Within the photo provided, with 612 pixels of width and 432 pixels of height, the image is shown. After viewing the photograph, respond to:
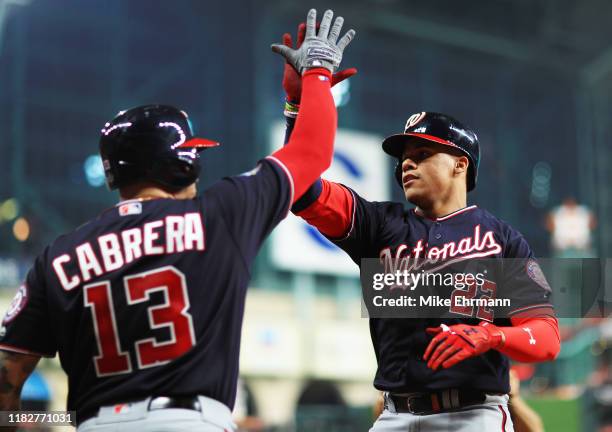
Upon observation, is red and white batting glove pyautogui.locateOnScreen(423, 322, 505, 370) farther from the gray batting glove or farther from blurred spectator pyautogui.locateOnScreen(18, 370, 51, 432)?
blurred spectator pyautogui.locateOnScreen(18, 370, 51, 432)

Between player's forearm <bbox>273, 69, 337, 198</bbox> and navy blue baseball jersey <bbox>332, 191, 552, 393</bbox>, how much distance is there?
977 mm

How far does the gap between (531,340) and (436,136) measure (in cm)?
106

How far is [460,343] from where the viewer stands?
3443 mm

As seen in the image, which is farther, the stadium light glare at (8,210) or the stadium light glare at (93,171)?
the stadium light glare at (93,171)

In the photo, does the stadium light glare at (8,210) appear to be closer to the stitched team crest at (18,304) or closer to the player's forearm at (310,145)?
the stitched team crest at (18,304)

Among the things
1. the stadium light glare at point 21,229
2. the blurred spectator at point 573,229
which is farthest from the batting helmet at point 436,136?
the blurred spectator at point 573,229

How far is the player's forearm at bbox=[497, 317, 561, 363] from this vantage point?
360 cm

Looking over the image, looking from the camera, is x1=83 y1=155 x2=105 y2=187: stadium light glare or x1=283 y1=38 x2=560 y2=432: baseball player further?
x1=83 y1=155 x2=105 y2=187: stadium light glare

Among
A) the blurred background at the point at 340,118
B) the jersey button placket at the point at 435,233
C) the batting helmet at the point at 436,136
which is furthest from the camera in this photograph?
the blurred background at the point at 340,118

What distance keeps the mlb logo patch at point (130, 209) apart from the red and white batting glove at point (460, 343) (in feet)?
4.35

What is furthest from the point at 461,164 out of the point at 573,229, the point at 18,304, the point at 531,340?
the point at 573,229

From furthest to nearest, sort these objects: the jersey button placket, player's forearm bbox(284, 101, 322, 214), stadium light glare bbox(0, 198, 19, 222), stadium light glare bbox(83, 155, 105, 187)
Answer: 1. stadium light glare bbox(83, 155, 105, 187)
2. stadium light glare bbox(0, 198, 19, 222)
3. the jersey button placket
4. player's forearm bbox(284, 101, 322, 214)

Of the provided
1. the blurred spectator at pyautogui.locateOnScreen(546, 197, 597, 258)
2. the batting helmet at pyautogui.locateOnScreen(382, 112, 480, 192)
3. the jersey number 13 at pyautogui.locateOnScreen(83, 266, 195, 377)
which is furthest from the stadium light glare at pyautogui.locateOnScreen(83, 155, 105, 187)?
the jersey number 13 at pyautogui.locateOnScreen(83, 266, 195, 377)

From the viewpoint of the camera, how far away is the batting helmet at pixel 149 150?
119 inches
